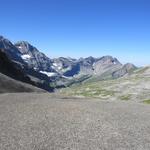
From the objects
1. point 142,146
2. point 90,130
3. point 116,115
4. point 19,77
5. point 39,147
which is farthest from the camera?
point 19,77

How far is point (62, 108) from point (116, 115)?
1018cm

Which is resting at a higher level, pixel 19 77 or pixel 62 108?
pixel 19 77

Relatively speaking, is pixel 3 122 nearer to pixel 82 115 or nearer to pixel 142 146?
pixel 82 115

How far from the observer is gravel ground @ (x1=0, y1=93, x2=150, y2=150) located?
30625 millimetres

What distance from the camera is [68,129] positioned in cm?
3653

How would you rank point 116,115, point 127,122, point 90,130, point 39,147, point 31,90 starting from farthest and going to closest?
point 31,90
point 116,115
point 127,122
point 90,130
point 39,147

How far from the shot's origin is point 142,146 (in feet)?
106

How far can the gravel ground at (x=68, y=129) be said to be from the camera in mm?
30625

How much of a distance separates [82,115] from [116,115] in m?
7.31

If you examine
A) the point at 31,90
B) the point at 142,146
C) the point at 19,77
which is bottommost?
the point at 142,146

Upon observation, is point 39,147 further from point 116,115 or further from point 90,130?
point 116,115

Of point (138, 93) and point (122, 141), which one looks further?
point (138, 93)

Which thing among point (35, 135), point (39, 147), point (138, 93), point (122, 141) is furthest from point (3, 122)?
point (138, 93)

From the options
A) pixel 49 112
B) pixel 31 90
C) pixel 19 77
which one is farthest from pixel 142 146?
pixel 19 77
